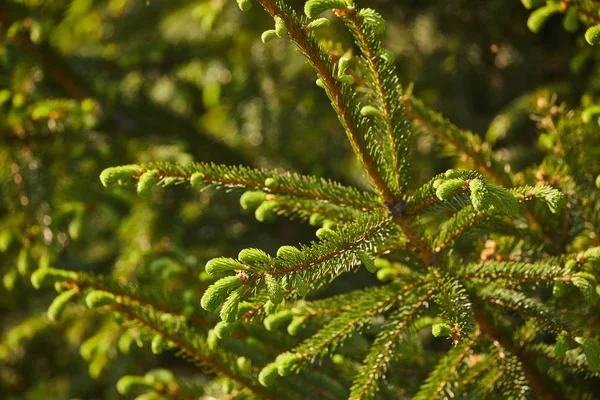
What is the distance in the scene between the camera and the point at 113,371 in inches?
135

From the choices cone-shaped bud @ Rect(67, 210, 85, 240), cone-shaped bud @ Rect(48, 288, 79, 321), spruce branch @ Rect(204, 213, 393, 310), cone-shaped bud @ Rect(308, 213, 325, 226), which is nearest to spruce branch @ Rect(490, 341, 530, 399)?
spruce branch @ Rect(204, 213, 393, 310)

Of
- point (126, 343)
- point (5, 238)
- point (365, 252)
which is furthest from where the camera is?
point (5, 238)

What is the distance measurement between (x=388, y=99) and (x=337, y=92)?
160mm

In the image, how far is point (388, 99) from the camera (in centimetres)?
147

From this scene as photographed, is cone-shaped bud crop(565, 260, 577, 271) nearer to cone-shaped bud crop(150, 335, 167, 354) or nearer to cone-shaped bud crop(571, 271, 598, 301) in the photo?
cone-shaped bud crop(571, 271, 598, 301)

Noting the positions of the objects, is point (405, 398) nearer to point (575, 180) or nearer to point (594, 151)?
point (575, 180)

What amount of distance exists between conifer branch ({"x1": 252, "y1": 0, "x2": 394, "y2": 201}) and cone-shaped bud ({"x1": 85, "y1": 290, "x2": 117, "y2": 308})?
2.60 feet

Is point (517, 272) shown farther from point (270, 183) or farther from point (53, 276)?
point (53, 276)

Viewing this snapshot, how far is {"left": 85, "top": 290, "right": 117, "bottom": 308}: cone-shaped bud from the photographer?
1692 millimetres

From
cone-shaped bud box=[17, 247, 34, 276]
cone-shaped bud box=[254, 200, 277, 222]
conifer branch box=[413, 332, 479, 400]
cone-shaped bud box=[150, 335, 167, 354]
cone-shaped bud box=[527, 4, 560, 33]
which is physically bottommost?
conifer branch box=[413, 332, 479, 400]

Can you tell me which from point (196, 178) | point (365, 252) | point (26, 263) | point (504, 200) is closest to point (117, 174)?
point (196, 178)

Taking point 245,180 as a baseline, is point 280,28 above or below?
above

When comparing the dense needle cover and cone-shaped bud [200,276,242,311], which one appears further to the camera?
the dense needle cover

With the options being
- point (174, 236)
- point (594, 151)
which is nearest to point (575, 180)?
point (594, 151)
